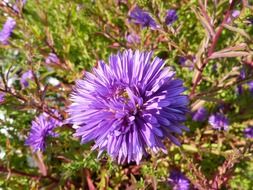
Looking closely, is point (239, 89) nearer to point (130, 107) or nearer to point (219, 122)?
point (219, 122)

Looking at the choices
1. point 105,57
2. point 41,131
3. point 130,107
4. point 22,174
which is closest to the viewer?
point 130,107

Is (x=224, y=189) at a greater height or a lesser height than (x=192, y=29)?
lesser

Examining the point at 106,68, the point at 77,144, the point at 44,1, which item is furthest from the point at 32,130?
the point at 44,1

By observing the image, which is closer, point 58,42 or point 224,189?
point 224,189

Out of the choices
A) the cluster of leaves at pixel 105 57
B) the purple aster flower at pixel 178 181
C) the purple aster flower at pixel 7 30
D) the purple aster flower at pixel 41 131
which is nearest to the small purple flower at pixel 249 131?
the cluster of leaves at pixel 105 57

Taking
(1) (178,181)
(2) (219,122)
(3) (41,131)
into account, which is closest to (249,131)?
(2) (219,122)

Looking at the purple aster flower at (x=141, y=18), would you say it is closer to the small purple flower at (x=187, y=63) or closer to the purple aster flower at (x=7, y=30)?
the small purple flower at (x=187, y=63)

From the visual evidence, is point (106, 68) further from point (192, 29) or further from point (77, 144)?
point (192, 29)

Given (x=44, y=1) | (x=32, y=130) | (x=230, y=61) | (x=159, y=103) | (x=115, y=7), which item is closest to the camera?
(x=159, y=103)
